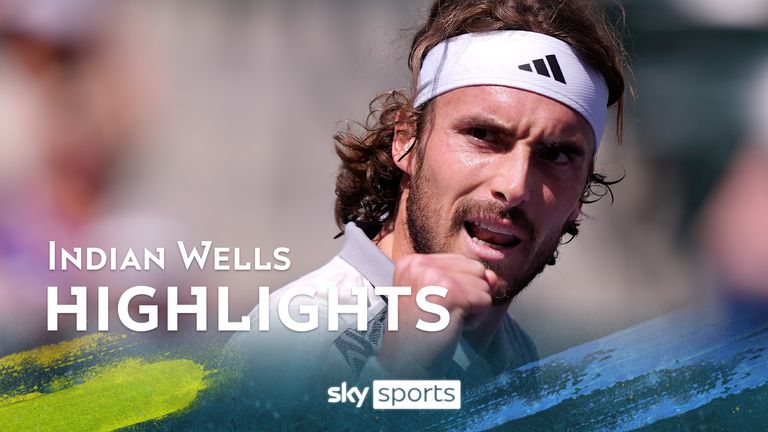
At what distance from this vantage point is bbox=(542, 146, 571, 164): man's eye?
2467 millimetres

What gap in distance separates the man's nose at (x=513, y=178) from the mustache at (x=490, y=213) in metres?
0.02

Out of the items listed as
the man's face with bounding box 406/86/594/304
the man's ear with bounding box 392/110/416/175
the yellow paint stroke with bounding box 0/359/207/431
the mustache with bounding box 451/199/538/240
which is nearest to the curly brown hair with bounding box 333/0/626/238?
the man's ear with bounding box 392/110/416/175

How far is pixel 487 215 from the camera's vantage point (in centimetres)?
243

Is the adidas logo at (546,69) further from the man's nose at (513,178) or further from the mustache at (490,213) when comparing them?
the mustache at (490,213)

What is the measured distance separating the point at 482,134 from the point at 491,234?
25cm

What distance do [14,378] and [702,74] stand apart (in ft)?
6.49

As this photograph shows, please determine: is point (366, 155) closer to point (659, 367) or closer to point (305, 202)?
point (305, 202)

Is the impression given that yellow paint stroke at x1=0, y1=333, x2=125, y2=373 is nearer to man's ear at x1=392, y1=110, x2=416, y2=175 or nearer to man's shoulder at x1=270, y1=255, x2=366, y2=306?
man's shoulder at x1=270, y1=255, x2=366, y2=306

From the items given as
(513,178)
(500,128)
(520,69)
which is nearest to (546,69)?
(520,69)

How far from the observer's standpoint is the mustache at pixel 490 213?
2.42 m

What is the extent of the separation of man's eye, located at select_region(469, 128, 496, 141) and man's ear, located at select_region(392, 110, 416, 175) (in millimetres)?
212

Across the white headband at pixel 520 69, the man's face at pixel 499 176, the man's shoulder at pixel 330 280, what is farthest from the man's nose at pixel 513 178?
the man's shoulder at pixel 330 280

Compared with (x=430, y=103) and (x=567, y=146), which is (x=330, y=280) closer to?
(x=430, y=103)

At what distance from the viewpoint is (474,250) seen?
2.46m
